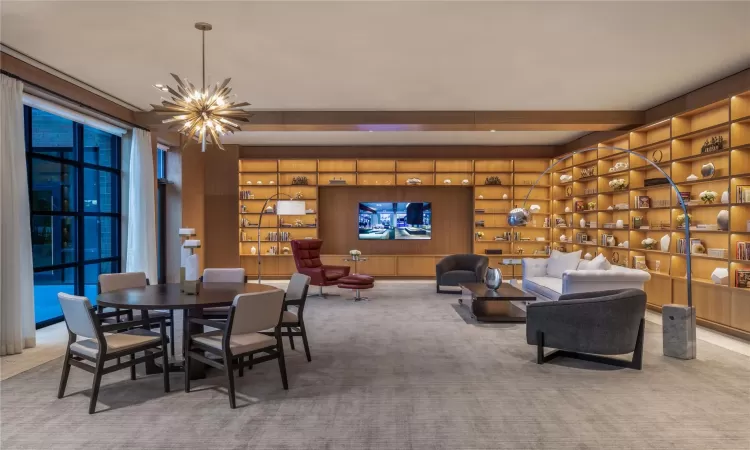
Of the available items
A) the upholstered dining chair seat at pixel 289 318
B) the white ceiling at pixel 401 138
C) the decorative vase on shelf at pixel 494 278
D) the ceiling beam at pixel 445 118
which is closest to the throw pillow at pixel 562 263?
the decorative vase on shelf at pixel 494 278

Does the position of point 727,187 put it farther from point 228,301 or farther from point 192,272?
point 192,272

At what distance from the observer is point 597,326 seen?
397 centimetres

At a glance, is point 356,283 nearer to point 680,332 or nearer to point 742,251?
point 680,332

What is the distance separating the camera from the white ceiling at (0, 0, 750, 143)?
12.6 feet

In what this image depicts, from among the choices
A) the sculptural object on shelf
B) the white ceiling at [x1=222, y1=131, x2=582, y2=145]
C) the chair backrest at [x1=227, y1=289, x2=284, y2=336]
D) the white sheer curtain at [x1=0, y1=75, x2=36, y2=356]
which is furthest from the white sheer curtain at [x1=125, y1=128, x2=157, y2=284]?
the sculptural object on shelf

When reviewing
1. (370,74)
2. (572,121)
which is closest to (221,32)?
(370,74)

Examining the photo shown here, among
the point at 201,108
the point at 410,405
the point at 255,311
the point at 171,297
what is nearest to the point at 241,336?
the point at 255,311

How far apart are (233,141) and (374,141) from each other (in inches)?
122

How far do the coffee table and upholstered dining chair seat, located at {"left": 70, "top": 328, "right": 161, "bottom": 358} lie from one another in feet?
12.3

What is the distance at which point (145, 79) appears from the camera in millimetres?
5680

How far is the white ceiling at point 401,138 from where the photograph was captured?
9.10 metres

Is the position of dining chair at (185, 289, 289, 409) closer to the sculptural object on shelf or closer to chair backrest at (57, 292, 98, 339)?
chair backrest at (57, 292, 98, 339)

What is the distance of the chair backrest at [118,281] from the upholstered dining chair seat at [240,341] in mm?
1253

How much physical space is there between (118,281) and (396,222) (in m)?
7.14
